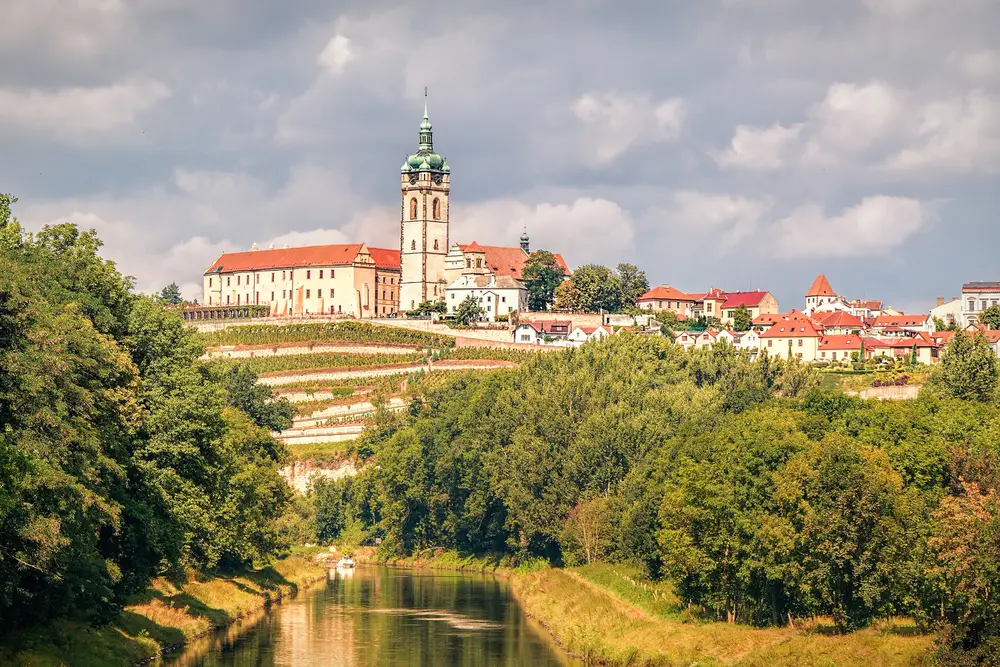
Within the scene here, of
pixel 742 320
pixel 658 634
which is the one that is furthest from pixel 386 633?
pixel 742 320

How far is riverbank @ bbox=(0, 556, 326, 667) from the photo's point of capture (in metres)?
47.7

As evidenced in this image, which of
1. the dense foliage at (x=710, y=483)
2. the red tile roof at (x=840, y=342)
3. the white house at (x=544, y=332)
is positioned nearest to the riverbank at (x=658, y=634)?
the dense foliage at (x=710, y=483)

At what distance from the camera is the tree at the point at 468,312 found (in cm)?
18900

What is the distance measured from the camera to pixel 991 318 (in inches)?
7239

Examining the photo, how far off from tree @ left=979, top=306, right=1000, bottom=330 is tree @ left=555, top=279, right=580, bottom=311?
1952 inches

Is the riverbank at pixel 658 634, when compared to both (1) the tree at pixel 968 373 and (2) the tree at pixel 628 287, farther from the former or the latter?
(2) the tree at pixel 628 287

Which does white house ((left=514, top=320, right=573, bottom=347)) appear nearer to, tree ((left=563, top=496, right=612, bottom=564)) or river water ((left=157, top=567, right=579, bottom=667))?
river water ((left=157, top=567, right=579, bottom=667))

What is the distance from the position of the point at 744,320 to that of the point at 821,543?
14069 cm

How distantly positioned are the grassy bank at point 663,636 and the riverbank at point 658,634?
35 millimetres

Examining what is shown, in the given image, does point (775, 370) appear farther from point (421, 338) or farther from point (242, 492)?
point (421, 338)

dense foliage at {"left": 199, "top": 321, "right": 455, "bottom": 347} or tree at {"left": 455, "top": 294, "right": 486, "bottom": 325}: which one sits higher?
tree at {"left": 455, "top": 294, "right": 486, "bottom": 325}

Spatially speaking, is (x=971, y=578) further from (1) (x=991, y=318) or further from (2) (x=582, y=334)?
(1) (x=991, y=318)

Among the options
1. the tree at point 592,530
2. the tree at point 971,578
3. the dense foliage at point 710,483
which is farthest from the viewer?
the tree at point 592,530

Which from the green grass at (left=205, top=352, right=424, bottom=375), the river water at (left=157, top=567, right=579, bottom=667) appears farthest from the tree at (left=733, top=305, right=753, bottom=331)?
the river water at (left=157, top=567, right=579, bottom=667)
